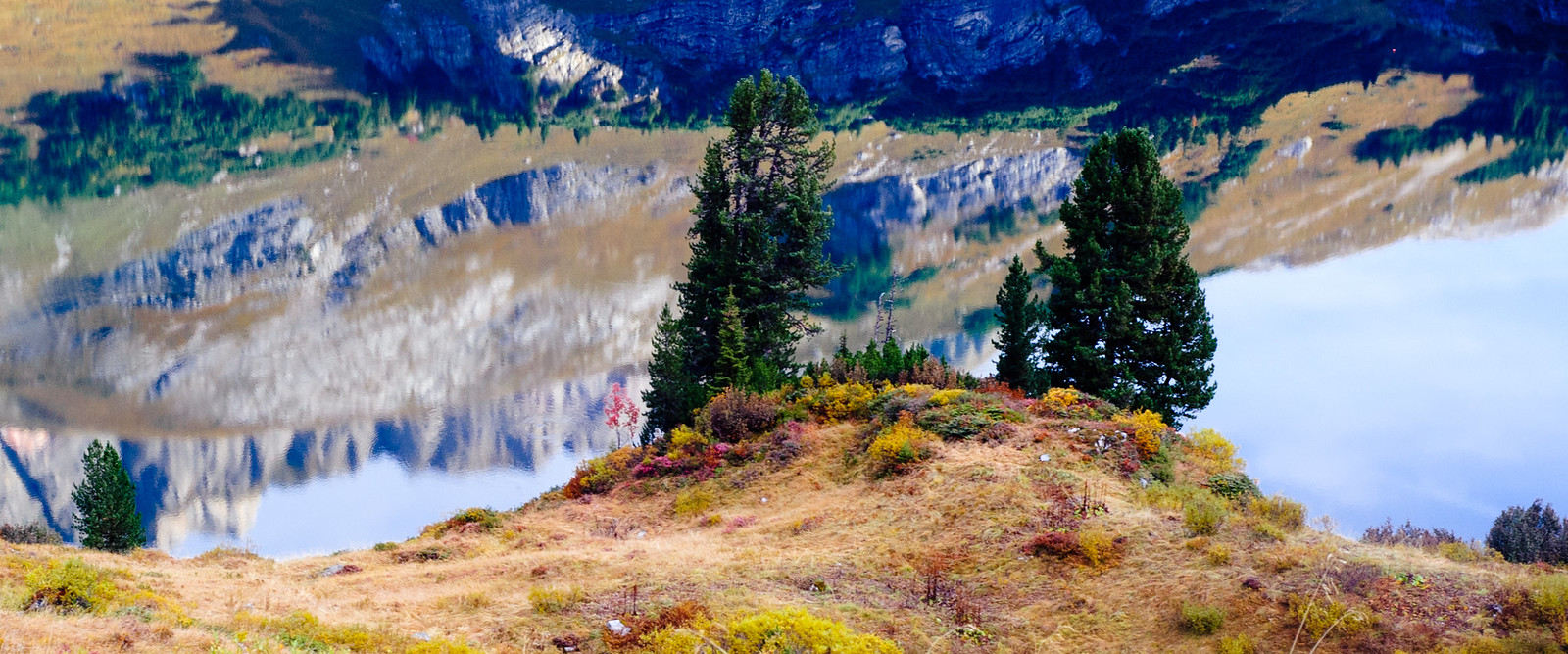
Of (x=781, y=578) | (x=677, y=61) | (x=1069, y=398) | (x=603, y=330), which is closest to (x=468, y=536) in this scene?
(x=781, y=578)

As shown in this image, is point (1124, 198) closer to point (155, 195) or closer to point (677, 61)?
point (155, 195)

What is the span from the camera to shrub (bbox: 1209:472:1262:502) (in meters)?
18.3

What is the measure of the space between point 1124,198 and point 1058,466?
14.3 meters

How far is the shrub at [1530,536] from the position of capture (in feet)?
61.8

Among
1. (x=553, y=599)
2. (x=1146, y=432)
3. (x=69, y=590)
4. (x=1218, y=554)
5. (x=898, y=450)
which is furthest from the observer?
(x=898, y=450)

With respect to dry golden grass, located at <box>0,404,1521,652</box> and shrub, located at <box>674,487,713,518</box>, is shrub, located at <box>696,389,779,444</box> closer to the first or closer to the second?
shrub, located at <box>674,487,713,518</box>

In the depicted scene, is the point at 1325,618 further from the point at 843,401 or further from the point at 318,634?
the point at 843,401

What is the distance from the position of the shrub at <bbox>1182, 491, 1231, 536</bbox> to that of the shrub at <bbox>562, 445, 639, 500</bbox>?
13640 mm

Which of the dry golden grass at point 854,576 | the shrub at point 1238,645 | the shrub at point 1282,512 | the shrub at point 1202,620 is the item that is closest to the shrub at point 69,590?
the dry golden grass at point 854,576

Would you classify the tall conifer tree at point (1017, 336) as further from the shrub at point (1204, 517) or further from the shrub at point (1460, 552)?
the shrub at point (1460, 552)

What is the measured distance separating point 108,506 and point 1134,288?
33.9m

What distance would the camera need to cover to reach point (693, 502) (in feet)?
72.1

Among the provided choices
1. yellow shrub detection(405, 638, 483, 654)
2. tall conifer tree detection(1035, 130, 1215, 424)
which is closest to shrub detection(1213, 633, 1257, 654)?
yellow shrub detection(405, 638, 483, 654)

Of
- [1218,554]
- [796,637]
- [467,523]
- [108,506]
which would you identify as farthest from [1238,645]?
[108,506]
